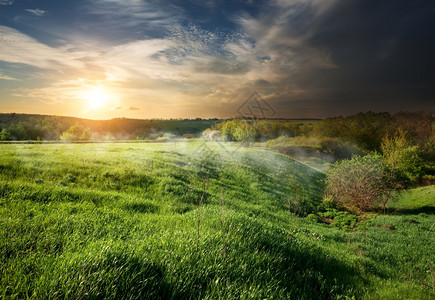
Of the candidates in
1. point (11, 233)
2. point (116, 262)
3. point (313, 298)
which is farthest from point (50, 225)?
point (313, 298)

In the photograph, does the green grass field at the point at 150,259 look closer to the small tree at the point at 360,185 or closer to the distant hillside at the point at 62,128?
the small tree at the point at 360,185

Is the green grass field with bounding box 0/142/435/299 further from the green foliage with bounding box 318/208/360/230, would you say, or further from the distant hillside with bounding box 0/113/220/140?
the distant hillside with bounding box 0/113/220/140

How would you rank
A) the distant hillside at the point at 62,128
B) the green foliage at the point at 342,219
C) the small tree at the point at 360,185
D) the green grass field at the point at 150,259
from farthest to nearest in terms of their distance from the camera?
the distant hillside at the point at 62,128 → the small tree at the point at 360,185 → the green foliage at the point at 342,219 → the green grass field at the point at 150,259

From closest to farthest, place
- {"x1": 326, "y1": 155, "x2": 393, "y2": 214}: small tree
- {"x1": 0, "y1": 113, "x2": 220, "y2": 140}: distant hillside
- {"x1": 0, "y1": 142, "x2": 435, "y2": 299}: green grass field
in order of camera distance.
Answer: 1. {"x1": 0, "y1": 142, "x2": 435, "y2": 299}: green grass field
2. {"x1": 326, "y1": 155, "x2": 393, "y2": 214}: small tree
3. {"x1": 0, "y1": 113, "x2": 220, "y2": 140}: distant hillside

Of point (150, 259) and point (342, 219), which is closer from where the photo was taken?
point (150, 259)

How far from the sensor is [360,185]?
24.4 metres

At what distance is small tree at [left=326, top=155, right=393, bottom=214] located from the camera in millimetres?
23906

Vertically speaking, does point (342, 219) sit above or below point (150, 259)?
below

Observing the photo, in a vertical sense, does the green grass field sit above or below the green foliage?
above

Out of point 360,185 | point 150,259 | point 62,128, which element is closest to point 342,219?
point 360,185

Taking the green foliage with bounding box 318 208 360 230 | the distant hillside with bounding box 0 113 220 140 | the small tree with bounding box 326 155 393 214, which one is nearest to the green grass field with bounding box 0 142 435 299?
the green foliage with bounding box 318 208 360 230

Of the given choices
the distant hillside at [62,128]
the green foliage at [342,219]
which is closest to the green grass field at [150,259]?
the green foliage at [342,219]

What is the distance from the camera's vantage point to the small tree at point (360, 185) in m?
23.9

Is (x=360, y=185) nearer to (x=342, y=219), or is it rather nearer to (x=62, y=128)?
(x=342, y=219)
